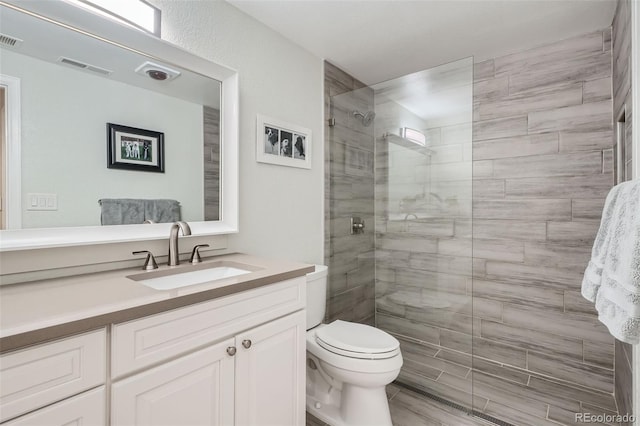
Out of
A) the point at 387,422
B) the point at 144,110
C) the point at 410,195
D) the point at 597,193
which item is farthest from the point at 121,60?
the point at 597,193

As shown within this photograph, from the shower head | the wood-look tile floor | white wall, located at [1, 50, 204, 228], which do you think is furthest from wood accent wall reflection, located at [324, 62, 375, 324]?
white wall, located at [1, 50, 204, 228]

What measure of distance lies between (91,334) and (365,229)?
197cm

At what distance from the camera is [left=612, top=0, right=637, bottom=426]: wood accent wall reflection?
1.54 metres

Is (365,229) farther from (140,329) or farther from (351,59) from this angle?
(140,329)

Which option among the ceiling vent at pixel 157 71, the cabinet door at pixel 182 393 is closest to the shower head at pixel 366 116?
the ceiling vent at pixel 157 71

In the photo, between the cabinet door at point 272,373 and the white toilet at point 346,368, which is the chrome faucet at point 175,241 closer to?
the cabinet door at point 272,373

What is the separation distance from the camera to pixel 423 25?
1963mm

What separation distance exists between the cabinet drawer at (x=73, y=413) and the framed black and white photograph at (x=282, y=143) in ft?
4.51

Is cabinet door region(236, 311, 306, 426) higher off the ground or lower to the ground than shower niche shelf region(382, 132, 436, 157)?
lower

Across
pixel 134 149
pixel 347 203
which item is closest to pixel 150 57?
pixel 134 149

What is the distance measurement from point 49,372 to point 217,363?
48 cm

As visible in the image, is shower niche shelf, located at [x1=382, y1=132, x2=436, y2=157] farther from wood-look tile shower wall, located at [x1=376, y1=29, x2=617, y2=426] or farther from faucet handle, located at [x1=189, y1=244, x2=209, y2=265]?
faucet handle, located at [x1=189, y1=244, x2=209, y2=265]

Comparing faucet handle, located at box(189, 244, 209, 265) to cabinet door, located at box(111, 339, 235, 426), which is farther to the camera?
faucet handle, located at box(189, 244, 209, 265)

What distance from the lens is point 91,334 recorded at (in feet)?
2.65
